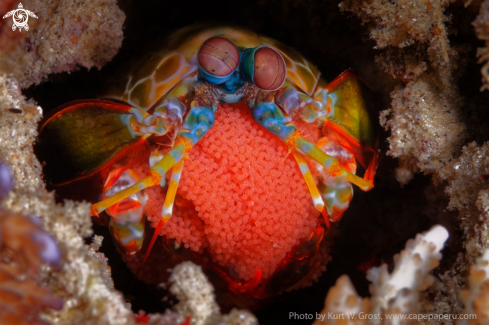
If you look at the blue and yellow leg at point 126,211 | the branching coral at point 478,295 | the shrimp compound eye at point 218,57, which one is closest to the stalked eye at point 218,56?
the shrimp compound eye at point 218,57

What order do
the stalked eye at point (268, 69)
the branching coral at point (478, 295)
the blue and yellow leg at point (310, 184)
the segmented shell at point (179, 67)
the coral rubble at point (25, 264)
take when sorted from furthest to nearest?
the segmented shell at point (179, 67)
the blue and yellow leg at point (310, 184)
the stalked eye at point (268, 69)
the branching coral at point (478, 295)
the coral rubble at point (25, 264)

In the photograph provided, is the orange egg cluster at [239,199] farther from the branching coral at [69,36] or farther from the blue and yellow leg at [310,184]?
the branching coral at [69,36]

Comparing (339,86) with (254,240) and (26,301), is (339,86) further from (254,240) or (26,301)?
(26,301)

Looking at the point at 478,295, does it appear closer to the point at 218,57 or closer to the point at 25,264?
the point at 218,57

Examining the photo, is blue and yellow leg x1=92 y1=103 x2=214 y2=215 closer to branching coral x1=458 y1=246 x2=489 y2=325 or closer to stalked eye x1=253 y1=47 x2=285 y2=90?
stalked eye x1=253 y1=47 x2=285 y2=90

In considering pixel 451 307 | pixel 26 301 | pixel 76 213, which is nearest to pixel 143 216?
pixel 76 213
